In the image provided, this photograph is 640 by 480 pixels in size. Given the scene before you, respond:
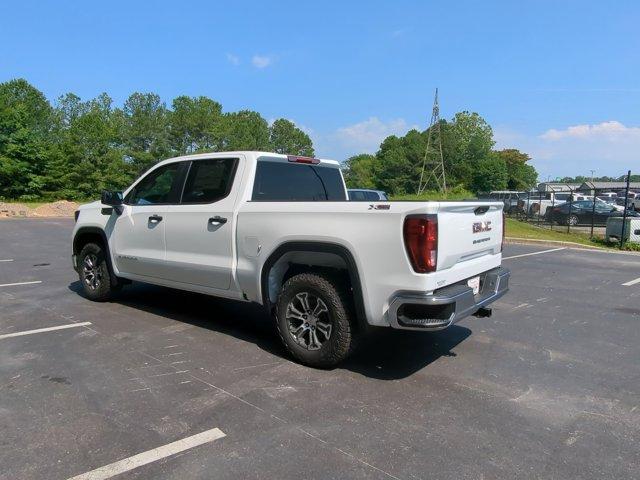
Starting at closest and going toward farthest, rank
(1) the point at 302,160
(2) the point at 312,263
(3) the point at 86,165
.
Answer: (2) the point at 312,263 → (1) the point at 302,160 → (3) the point at 86,165

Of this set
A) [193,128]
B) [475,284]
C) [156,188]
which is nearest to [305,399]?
[475,284]

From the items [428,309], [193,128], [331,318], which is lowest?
[331,318]

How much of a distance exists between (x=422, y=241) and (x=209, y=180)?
8.67 ft

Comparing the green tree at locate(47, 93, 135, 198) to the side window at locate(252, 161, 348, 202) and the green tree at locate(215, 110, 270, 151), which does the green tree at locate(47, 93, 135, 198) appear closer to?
the green tree at locate(215, 110, 270, 151)

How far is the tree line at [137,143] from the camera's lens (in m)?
38.5

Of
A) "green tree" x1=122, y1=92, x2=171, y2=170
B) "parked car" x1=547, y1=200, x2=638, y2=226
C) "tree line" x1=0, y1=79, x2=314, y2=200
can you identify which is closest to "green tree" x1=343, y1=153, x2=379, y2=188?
Answer: "tree line" x1=0, y1=79, x2=314, y2=200

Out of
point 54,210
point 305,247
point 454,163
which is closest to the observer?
point 305,247

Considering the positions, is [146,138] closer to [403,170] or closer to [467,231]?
[403,170]

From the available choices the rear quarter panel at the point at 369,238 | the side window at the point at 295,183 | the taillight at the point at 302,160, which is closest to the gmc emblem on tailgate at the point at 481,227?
the rear quarter panel at the point at 369,238

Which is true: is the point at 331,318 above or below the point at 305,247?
below

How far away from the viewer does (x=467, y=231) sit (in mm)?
4191

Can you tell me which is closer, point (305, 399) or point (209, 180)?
point (305, 399)

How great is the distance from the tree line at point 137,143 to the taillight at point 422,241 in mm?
12453

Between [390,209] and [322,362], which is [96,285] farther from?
[390,209]
